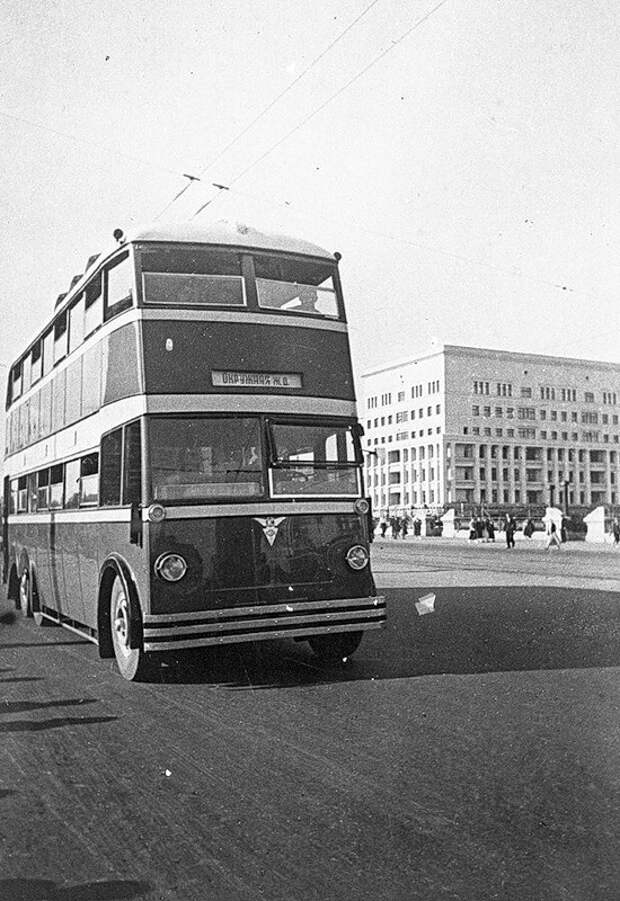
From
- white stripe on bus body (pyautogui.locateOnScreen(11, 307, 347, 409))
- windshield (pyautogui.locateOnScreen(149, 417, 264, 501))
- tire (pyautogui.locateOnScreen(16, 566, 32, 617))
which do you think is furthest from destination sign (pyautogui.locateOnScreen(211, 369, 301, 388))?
tire (pyautogui.locateOnScreen(16, 566, 32, 617))

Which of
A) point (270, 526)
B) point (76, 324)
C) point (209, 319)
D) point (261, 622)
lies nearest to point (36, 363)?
point (76, 324)

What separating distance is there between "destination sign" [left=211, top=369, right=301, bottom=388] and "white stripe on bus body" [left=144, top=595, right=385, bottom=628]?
6.39ft

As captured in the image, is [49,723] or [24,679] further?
[24,679]

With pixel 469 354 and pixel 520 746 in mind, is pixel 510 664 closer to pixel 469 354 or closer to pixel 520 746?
pixel 520 746

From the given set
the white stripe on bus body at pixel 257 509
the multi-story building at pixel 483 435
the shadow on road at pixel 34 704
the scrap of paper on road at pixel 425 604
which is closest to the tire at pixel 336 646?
the white stripe on bus body at pixel 257 509

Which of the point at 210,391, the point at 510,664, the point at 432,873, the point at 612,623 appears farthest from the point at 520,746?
the point at 612,623

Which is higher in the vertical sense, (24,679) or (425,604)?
(24,679)

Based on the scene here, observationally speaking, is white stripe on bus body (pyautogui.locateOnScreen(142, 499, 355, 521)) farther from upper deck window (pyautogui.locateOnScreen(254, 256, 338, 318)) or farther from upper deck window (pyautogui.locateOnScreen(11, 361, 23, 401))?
upper deck window (pyautogui.locateOnScreen(11, 361, 23, 401))

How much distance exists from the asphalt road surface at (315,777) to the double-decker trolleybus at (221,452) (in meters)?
0.71

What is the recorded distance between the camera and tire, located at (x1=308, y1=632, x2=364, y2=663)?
9219 mm

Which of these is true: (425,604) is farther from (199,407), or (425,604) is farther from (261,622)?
(199,407)

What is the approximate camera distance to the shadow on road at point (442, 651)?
8750 millimetres

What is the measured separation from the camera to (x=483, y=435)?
98250 mm

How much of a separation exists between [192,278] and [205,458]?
171 cm
